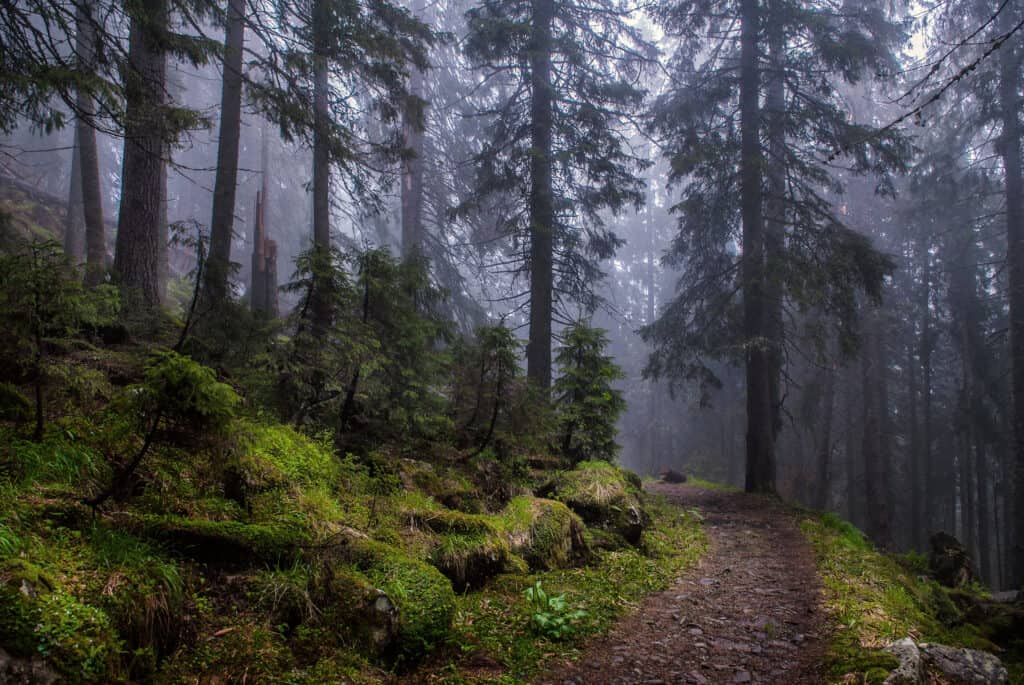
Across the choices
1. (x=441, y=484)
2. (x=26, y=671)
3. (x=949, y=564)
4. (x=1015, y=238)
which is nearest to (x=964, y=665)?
(x=441, y=484)

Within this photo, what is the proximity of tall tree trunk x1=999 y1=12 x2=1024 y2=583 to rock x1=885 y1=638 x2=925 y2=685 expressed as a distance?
509 inches

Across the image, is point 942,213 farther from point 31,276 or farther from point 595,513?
point 31,276

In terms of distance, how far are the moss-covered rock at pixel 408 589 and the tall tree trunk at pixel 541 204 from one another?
807cm

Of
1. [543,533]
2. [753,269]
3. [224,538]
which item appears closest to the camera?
[224,538]

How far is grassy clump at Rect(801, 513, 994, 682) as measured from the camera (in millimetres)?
3773

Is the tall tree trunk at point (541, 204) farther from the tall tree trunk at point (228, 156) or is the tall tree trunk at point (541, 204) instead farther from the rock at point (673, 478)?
the rock at point (673, 478)

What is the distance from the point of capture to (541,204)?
12500mm

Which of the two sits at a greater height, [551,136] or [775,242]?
[551,136]

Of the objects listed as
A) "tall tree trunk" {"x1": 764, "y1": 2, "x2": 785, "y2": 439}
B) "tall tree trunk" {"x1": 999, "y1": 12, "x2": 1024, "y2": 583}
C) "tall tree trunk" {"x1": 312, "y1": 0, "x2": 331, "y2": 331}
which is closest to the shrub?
"tall tree trunk" {"x1": 312, "y1": 0, "x2": 331, "y2": 331}

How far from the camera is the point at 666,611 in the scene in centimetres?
507

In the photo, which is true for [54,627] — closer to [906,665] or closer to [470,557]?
[470,557]

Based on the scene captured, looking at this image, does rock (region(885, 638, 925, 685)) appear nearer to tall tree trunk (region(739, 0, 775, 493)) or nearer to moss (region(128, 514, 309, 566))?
moss (region(128, 514, 309, 566))

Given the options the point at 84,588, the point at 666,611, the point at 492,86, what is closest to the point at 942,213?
the point at 492,86

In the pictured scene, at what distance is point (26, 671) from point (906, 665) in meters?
4.59
